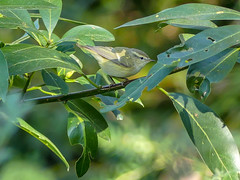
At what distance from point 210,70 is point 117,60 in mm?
1142

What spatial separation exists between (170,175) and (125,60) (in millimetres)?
1372

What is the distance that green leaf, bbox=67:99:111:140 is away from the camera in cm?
138

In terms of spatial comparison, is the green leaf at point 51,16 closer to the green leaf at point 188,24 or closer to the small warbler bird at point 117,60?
the green leaf at point 188,24

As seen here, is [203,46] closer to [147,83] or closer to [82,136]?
[147,83]

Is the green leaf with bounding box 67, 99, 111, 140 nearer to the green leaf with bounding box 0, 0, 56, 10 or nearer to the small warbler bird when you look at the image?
the green leaf with bounding box 0, 0, 56, 10

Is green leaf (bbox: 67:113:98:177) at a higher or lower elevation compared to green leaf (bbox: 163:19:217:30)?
lower

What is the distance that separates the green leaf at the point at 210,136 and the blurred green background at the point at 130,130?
3cm

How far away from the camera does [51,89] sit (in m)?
1.23

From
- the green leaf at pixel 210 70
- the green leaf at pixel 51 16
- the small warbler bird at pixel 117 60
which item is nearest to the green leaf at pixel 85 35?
the green leaf at pixel 51 16

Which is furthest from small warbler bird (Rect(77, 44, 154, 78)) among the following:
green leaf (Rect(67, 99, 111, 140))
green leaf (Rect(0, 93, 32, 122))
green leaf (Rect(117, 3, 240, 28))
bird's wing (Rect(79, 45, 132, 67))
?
green leaf (Rect(0, 93, 32, 122))

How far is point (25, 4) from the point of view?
1.00m

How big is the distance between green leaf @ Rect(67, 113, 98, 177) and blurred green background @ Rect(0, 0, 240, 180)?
0.13 ft

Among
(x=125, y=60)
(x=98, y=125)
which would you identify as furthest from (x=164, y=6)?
(x=98, y=125)

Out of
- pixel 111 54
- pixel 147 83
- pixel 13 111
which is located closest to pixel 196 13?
pixel 147 83
